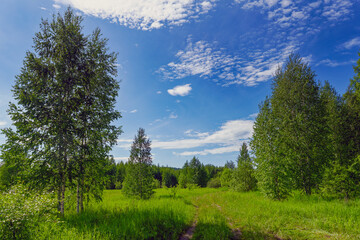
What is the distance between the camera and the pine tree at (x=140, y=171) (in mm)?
23484

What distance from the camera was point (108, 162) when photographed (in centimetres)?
1161

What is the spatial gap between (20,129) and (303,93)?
24966mm

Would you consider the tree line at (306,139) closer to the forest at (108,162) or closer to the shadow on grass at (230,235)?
the forest at (108,162)

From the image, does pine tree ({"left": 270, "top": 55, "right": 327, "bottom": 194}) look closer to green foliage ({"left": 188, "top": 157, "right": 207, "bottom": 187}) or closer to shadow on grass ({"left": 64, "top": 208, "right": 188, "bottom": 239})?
shadow on grass ({"left": 64, "top": 208, "right": 188, "bottom": 239})

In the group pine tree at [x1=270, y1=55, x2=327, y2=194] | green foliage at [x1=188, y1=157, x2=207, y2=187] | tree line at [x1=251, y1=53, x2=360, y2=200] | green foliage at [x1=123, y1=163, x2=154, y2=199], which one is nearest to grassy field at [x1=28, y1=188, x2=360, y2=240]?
tree line at [x1=251, y1=53, x2=360, y2=200]

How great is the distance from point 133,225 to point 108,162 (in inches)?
220

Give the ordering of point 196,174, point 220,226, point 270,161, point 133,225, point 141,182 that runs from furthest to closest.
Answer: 1. point 196,174
2. point 141,182
3. point 270,161
4. point 220,226
5. point 133,225

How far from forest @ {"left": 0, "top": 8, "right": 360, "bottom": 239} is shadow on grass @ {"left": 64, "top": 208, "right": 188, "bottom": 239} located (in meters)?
0.05

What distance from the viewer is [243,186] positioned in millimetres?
26125

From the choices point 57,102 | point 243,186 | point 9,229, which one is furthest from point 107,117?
point 243,186

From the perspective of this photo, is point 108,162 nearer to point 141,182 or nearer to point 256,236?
point 256,236

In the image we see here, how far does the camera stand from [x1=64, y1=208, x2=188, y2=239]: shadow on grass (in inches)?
263

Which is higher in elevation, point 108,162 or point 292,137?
point 292,137

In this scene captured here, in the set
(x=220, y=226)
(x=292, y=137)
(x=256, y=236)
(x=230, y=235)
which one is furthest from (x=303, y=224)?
(x=292, y=137)
